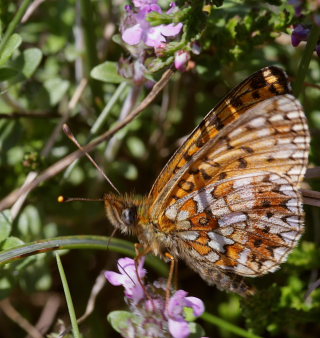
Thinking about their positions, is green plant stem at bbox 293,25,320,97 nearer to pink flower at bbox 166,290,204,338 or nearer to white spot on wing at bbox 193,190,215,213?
white spot on wing at bbox 193,190,215,213

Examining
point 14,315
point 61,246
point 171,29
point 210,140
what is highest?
point 171,29

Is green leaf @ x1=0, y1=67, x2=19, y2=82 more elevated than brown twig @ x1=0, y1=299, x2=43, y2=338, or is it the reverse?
→ green leaf @ x1=0, y1=67, x2=19, y2=82

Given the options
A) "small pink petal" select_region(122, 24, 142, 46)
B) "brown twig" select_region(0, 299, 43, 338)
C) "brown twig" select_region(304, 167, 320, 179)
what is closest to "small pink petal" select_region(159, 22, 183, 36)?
"small pink petal" select_region(122, 24, 142, 46)

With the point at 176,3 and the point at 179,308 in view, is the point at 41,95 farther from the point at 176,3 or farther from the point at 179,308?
the point at 179,308

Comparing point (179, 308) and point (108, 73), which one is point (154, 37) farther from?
point (179, 308)

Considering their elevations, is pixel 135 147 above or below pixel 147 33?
below

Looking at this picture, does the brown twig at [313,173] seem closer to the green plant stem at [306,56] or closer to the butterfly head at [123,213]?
the green plant stem at [306,56]

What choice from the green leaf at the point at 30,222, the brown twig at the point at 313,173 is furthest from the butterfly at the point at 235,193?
the green leaf at the point at 30,222

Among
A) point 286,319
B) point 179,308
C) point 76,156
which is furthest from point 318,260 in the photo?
point 76,156

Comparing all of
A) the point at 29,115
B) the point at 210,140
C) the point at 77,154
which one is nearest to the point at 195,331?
the point at 210,140

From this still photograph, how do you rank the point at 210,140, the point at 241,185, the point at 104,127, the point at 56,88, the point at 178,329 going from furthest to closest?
the point at 56,88
the point at 104,127
the point at 241,185
the point at 210,140
the point at 178,329
